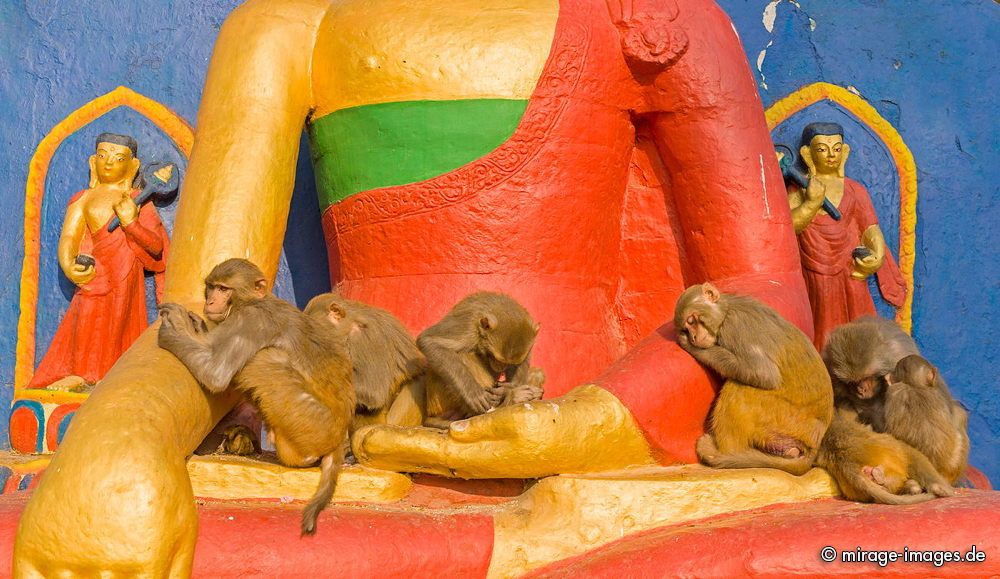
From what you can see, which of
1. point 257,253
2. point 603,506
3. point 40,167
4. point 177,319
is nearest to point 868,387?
point 603,506

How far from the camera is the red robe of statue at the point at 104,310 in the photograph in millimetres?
5980

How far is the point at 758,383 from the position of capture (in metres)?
4.26

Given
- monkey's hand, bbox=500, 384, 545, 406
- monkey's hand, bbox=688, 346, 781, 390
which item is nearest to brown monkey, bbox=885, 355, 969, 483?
monkey's hand, bbox=688, 346, 781, 390

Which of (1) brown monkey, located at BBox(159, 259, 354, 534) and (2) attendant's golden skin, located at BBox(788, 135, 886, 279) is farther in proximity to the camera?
(2) attendant's golden skin, located at BBox(788, 135, 886, 279)

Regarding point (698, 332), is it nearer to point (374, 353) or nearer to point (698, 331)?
point (698, 331)

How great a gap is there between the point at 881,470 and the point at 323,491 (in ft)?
6.13

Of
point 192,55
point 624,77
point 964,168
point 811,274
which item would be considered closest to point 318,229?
point 192,55

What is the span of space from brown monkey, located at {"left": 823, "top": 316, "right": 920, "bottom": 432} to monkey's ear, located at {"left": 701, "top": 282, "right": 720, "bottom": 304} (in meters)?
0.63

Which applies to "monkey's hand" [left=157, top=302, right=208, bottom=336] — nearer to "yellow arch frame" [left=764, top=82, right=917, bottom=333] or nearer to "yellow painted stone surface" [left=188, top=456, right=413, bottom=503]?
"yellow painted stone surface" [left=188, top=456, right=413, bottom=503]

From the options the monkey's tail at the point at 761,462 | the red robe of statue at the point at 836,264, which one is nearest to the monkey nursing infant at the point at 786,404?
the monkey's tail at the point at 761,462

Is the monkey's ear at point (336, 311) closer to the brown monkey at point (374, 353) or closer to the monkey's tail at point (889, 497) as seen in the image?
the brown monkey at point (374, 353)

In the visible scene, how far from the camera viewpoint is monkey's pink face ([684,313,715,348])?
4297 millimetres

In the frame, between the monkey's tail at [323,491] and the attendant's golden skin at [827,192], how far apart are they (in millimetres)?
2935

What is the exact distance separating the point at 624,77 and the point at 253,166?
5.09 feet
